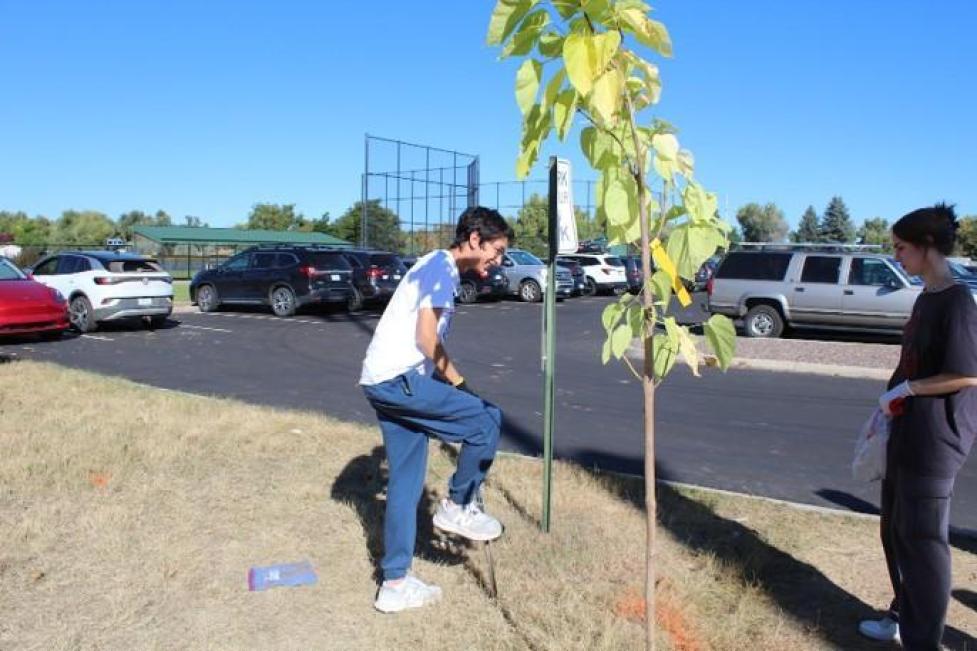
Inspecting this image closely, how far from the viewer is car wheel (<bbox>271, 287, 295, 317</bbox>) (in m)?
20.4

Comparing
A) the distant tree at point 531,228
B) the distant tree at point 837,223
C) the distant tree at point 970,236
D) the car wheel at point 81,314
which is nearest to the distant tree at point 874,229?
the distant tree at point 837,223

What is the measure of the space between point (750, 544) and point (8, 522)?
4124 millimetres

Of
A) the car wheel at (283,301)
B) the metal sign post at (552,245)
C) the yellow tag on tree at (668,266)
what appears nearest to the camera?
the yellow tag on tree at (668,266)

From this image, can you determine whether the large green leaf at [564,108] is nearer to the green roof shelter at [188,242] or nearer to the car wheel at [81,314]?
the car wheel at [81,314]

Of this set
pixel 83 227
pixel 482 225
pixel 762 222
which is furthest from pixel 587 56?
pixel 762 222

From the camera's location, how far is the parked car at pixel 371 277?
21109mm

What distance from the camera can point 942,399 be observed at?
10.3 feet

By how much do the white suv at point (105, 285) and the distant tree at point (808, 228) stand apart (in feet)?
289

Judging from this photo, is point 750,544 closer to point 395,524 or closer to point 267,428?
point 395,524

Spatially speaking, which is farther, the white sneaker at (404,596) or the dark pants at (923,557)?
the white sneaker at (404,596)

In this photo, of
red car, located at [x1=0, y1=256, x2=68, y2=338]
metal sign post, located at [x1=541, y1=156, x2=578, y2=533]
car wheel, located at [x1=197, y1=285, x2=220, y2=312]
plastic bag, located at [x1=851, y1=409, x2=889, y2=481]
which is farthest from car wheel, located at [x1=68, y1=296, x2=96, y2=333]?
plastic bag, located at [x1=851, y1=409, x2=889, y2=481]

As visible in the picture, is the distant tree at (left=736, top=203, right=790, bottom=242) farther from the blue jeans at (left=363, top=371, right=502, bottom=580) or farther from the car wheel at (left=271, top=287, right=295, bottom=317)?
the blue jeans at (left=363, top=371, right=502, bottom=580)

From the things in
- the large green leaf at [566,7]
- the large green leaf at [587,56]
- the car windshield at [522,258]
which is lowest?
the large green leaf at [587,56]

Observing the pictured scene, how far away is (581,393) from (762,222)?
95.4 metres
